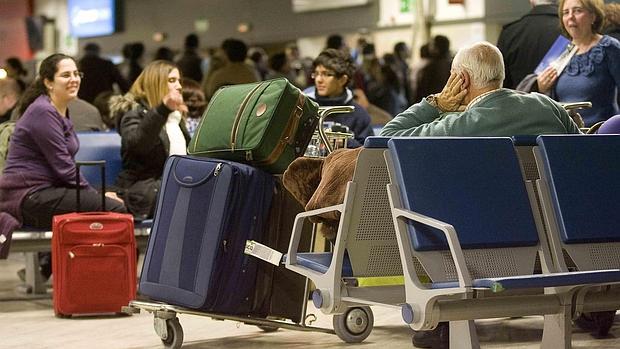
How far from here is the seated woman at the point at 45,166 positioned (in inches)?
267

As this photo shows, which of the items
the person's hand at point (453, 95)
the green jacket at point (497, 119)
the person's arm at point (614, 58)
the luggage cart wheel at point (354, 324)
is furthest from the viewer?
the person's arm at point (614, 58)

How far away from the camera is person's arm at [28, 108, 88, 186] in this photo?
677 centimetres

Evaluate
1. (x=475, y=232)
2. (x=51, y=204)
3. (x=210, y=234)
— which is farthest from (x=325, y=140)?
(x=51, y=204)

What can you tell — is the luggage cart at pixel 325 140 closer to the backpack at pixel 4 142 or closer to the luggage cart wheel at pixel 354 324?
the luggage cart wheel at pixel 354 324

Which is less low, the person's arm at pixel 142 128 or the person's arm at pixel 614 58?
the person's arm at pixel 614 58

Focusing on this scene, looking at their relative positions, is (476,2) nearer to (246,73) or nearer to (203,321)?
(246,73)

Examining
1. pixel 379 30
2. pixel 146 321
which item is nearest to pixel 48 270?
pixel 146 321

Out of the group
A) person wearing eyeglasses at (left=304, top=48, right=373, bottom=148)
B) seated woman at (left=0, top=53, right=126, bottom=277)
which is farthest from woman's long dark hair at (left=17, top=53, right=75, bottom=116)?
person wearing eyeglasses at (left=304, top=48, right=373, bottom=148)

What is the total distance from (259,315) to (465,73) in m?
1.37

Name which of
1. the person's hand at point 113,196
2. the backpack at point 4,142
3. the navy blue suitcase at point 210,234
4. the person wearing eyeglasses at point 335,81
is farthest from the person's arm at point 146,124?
the navy blue suitcase at point 210,234

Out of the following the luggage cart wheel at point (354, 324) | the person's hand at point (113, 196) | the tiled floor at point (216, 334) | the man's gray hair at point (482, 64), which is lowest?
the tiled floor at point (216, 334)

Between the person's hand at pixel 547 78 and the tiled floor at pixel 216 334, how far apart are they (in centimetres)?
125

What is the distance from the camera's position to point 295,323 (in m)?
5.57

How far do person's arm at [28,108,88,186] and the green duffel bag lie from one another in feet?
5.09
